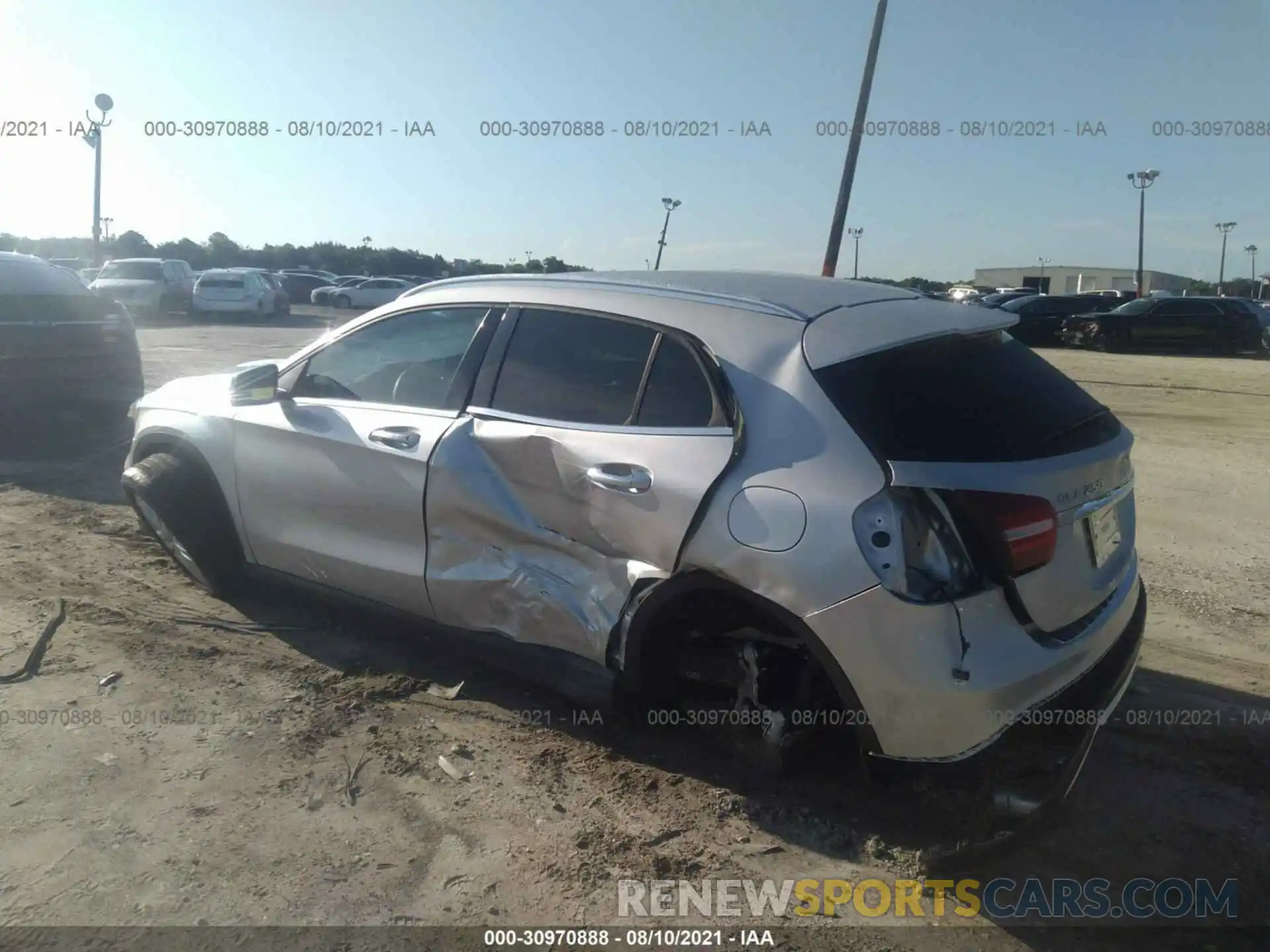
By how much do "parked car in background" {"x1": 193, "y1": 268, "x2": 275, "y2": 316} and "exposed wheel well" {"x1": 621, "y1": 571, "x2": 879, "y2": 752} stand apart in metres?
26.6

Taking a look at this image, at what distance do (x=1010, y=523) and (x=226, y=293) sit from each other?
2770 centimetres

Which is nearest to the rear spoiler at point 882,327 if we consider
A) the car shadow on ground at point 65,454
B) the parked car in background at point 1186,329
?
the car shadow on ground at point 65,454

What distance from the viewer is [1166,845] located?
10.4 feet

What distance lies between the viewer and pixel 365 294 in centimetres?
3522

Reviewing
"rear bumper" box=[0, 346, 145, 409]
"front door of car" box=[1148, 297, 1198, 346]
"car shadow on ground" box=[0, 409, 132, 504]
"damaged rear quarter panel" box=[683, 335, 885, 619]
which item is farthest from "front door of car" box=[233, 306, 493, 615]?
"front door of car" box=[1148, 297, 1198, 346]

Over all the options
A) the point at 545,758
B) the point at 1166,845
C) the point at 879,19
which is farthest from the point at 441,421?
the point at 879,19

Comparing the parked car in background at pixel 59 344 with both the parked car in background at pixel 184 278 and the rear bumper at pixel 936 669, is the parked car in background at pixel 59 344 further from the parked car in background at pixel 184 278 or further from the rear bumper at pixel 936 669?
the parked car in background at pixel 184 278

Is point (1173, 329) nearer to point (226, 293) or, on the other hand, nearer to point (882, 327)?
point (226, 293)

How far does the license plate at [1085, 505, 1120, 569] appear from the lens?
10.4ft

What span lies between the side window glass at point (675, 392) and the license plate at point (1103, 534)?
121cm

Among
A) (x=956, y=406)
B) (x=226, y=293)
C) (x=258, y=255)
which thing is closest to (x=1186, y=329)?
(x=226, y=293)

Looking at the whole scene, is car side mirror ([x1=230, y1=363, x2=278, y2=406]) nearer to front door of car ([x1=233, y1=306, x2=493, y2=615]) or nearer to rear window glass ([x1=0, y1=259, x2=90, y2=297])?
front door of car ([x1=233, y1=306, x2=493, y2=615])

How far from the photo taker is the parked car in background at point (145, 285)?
1045 inches

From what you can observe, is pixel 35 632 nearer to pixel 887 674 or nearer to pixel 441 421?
pixel 441 421
